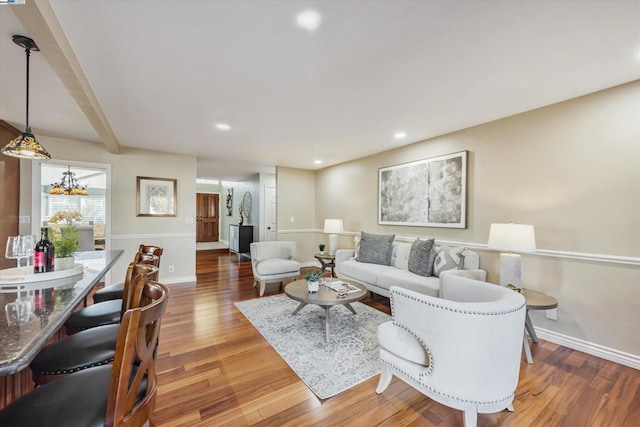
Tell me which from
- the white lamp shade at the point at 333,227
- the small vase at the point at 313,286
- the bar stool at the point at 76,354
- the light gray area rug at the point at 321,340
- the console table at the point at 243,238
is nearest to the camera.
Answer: the bar stool at the point at 76,354

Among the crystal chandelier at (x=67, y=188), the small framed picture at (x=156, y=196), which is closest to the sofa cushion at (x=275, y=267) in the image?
the small framed picture at (x=156, y=196)

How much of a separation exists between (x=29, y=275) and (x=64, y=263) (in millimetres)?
234

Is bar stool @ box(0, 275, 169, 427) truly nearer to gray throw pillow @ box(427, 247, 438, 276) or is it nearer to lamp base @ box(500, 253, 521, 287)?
lamp base @ box(500, 253, 521, 287)

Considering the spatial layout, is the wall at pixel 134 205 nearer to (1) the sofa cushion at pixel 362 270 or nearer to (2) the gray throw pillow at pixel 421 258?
(1) the sofa cushion at pixel 362 270

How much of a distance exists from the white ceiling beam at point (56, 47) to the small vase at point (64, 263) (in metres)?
1.34

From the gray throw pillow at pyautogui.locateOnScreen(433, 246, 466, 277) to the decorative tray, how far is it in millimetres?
A: 3483

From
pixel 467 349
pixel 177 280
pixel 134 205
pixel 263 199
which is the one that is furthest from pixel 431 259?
pixel 263 199

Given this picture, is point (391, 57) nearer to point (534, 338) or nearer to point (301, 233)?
point (534, 338)

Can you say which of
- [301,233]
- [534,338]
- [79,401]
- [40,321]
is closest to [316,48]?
[40,321]

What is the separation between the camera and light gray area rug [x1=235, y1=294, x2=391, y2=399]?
6.77 feet

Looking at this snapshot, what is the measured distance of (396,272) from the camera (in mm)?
3588

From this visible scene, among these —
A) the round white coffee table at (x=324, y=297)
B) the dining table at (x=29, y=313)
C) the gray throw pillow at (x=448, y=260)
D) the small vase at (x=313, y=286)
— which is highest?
the dining table at (x=29, y=313)

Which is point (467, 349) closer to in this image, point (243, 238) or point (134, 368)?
point (134, 368)

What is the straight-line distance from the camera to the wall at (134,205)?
165 inches
